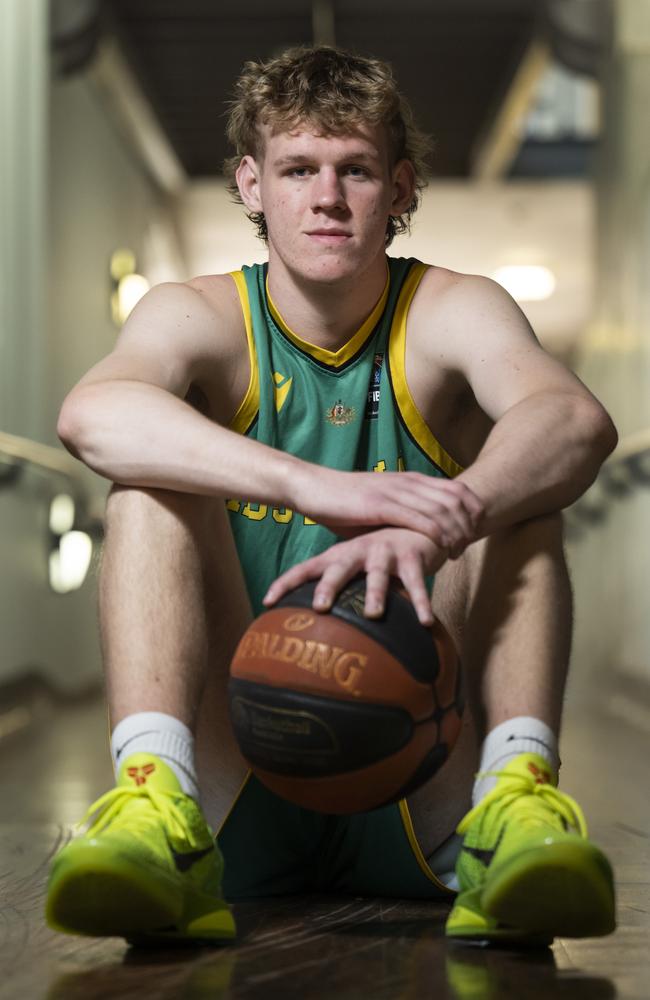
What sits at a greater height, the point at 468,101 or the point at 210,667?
the point at 468,101

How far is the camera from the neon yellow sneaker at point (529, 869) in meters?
1.17

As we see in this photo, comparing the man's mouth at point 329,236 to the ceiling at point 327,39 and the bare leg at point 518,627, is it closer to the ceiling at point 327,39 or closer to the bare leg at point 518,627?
the bare leg at point 518,627

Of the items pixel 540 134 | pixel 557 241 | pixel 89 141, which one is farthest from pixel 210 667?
pixel 557 241

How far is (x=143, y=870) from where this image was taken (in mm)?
1183

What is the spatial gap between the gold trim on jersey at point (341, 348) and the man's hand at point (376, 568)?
44cm

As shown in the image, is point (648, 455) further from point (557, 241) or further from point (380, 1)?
point (557, 241)

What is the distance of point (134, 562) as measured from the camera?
140cm

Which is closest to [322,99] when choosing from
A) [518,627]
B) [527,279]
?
[518,627]

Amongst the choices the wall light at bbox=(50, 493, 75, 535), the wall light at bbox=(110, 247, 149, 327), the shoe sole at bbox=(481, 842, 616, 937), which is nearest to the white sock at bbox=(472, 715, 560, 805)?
the shoe sole at bbox=(481, 842, 616, 937)

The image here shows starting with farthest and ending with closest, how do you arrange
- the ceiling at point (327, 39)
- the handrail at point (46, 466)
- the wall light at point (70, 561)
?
the ceiling at point (327, 39), the wall light at point (70, 561), the handrail at point (46, 466)

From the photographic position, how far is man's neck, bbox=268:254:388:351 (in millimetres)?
1708

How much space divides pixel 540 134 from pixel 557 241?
169 cm

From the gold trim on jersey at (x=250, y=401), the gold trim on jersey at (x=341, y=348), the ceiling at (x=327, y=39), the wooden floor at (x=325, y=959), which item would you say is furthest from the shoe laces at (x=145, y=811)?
the ceiling at (x=327, y=39)

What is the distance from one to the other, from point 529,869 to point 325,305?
0.81 m
